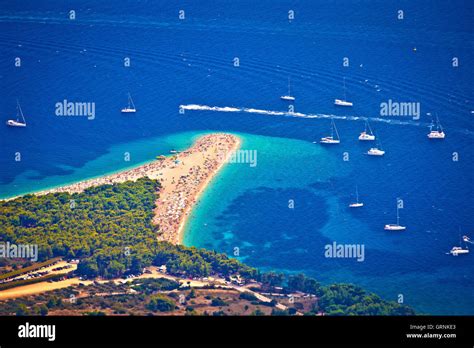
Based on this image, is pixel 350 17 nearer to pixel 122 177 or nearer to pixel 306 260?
pixel 122 177

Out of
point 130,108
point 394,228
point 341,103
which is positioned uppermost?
point 341,103

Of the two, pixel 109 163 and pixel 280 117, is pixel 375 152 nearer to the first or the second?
pixel 280 117

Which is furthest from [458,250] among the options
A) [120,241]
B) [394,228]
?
[120,241]

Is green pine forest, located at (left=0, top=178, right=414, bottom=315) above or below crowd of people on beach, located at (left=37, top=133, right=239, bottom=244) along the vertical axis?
below

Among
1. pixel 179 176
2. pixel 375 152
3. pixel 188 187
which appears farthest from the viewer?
pixel 375 152

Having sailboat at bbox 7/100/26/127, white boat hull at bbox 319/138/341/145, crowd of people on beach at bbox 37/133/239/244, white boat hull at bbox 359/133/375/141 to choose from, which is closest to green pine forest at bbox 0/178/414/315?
crowd of people on beach at bbox 37/133/239/244

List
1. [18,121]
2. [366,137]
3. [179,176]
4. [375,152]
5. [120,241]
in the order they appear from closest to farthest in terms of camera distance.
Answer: [120,241], [179,176], [375,152], [366,137], [18,121]

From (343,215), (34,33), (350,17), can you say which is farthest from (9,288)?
(350,17)

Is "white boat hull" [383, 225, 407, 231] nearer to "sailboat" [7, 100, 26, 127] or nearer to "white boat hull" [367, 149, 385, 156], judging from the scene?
"white boat hull" [367, 149, 385, 156]

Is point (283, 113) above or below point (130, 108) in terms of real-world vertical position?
below

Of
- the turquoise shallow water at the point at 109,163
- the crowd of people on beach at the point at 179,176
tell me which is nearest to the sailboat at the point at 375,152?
the crowd of people on beach at the point at 179,176
